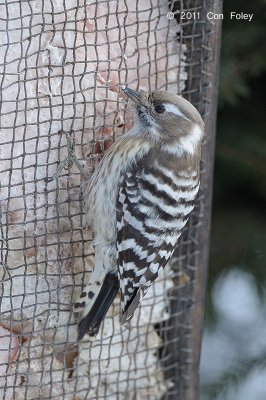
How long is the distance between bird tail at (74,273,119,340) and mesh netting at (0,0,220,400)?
5 centimetres

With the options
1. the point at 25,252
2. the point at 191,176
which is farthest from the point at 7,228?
the point at 191,176

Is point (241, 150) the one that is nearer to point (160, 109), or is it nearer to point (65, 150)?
point (160, 109)

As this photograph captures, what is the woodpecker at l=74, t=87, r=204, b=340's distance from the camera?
259 cm

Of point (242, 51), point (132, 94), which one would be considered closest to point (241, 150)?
point (242, 51)

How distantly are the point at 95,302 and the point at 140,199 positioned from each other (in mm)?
305

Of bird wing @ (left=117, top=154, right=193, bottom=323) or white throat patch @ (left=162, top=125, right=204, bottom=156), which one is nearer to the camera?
bird wing @ (left=117, top=154, right=193, bottom=323)

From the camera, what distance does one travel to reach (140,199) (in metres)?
2.60

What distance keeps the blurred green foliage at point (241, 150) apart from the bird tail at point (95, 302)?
438 millimetres

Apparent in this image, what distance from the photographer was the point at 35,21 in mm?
2539

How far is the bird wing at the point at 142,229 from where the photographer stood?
259cm

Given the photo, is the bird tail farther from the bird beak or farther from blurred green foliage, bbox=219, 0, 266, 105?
blurred green foliage, bbox=219, 0, 266, 105

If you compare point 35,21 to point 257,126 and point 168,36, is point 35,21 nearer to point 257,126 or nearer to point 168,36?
point 168,36

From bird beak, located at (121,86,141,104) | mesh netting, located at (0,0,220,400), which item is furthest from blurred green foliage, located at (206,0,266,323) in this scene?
bird beak, located at (121,86,141,104)

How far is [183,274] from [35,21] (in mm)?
922
